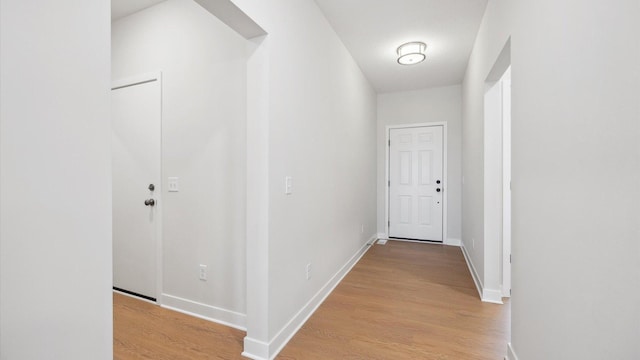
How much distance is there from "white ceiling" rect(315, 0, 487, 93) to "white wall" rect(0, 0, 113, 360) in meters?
2.21

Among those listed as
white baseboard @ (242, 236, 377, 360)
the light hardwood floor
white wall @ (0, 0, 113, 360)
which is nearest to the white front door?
the light hardwood floor

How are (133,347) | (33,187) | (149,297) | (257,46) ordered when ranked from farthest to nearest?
(149,297) → (133,347) → (257,46) → (33,187)

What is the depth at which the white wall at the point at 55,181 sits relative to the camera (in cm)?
63

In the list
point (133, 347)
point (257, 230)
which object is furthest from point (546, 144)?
point (133, 347)

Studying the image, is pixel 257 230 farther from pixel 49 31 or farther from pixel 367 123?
pixel 367 123

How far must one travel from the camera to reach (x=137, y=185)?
2525 millimetres

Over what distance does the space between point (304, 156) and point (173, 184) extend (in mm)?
1183

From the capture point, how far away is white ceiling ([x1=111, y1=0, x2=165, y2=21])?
7.88ft

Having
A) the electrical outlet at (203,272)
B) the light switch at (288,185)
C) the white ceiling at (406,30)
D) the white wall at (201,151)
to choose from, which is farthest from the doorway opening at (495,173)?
the electrical outlet at (203,272)

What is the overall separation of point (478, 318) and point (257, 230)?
1972mm

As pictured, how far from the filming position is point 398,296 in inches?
105

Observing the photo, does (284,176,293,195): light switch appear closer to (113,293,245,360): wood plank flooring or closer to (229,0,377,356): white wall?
(229,0,377,356): white wall

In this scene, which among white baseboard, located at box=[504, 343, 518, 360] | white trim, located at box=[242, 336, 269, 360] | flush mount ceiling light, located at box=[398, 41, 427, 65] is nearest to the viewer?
white baseboard, located at box=[504, 343, 518, 360]

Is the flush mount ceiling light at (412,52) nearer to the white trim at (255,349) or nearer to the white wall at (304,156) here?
the white wall at (304,156)
